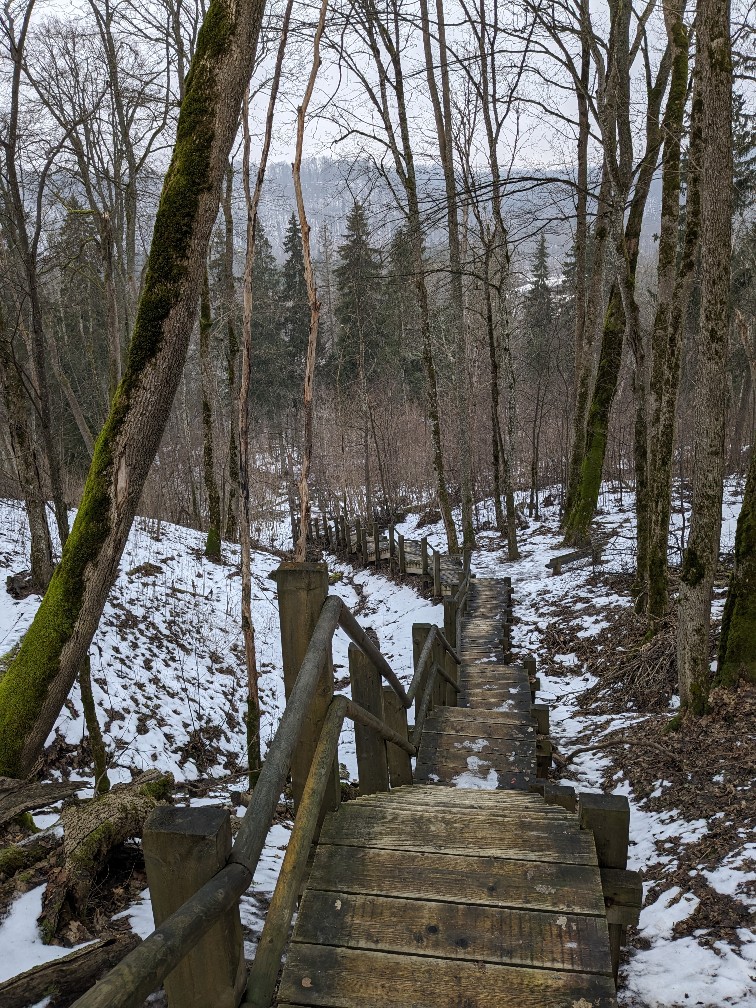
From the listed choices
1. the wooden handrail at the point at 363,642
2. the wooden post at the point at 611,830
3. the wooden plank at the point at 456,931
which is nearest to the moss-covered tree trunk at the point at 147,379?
the wooden handrail at the point at 363,642

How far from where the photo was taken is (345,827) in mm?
2578

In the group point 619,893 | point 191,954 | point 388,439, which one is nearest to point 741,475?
point 388,439

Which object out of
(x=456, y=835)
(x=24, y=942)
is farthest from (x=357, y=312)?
(x=24, y=942)

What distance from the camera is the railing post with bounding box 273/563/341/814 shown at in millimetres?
2387

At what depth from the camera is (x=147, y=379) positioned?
13.5 feet

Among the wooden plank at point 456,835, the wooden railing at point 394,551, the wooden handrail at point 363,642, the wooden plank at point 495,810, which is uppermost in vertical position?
the wooden handrail at point 363,642

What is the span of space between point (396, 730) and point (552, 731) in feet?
13.1

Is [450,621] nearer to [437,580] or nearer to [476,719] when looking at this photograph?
[476,719]

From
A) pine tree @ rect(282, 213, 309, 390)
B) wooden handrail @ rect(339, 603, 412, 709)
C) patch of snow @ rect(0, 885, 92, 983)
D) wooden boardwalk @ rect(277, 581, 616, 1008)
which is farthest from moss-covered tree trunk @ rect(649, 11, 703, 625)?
pine tree @ rect(282, 213, 309, 390)

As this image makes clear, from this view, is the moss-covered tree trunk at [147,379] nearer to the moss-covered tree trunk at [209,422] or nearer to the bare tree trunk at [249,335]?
the bare tree trunk at [249,335]

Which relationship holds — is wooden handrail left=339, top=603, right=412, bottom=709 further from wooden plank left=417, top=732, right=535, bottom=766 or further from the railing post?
wooden plank left=417, top=732, right=535, bottom=766

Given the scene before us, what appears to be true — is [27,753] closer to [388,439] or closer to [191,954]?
[191,954]

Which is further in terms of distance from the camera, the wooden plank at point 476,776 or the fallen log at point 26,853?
the wooden plank at point 476,776

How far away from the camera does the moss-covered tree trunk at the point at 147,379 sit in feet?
13.4
